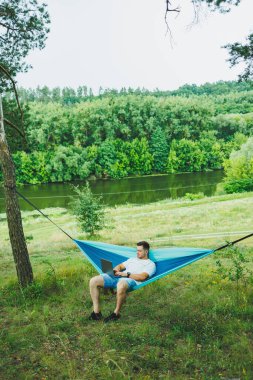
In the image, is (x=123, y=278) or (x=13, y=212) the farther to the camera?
(x=13, y=212)

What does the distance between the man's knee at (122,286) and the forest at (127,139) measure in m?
42.6

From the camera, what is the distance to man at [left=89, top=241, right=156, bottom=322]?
3.64 meters

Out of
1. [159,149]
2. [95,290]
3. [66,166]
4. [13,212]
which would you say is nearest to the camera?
[95,290]

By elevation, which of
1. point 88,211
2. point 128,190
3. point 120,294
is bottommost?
point 128,190

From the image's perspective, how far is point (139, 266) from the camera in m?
4.11

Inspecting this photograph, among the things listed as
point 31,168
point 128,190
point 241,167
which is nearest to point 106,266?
point 241,167

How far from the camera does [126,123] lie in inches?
2250

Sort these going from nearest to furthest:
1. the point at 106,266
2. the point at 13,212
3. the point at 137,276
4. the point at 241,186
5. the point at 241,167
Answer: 1. the point at 137,276
2. the point at 106,266
3. the point at 13,212
4. the point at 241,186
5. the point at 241,167

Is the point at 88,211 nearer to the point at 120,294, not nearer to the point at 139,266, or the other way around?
the point at 139,266

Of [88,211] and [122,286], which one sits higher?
[122,286]

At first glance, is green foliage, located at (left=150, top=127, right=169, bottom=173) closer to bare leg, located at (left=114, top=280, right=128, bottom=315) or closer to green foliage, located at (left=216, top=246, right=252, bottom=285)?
green foliage, located at (left=216, top=246, right=252, bottom=285)

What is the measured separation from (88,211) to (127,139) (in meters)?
45.2

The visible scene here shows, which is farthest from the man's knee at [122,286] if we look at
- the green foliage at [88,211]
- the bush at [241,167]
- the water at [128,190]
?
the bush at [241,167]

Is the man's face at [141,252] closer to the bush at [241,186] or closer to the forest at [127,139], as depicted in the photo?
the bush at [241,186]
